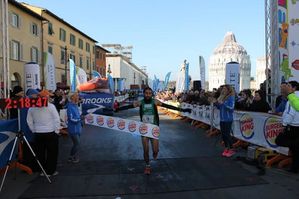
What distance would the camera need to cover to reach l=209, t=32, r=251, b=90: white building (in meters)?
102

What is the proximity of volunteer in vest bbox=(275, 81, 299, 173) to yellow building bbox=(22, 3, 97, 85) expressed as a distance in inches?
1669

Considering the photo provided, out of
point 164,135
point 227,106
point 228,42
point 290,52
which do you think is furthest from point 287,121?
point 228,42

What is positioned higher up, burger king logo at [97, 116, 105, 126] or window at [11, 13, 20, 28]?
window at [11, 13, 20, 28]

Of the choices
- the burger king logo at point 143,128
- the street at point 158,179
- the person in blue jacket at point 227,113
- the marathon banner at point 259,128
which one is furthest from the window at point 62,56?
the burger king logo at point 143,128

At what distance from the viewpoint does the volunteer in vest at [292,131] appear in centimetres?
807

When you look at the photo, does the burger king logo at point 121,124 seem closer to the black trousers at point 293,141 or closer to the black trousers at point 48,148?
the black trousers at point 48,148

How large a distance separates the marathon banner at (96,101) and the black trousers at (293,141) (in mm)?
13682

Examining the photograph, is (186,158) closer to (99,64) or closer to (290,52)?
→ (290,52)

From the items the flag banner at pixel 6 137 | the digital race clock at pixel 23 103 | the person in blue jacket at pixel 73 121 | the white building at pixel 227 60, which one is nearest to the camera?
the digital race clock at pixel 23 103

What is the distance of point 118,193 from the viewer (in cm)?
677

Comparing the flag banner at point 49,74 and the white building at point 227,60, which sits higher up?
the white building at point 227,60

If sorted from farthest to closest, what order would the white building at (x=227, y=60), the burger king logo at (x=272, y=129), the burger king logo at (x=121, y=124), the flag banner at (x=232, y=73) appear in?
the white building at (x=227, y=60) → the flag banner at (x=232, y=73) → the burger king logo at (x=272, y=129) → the burger king logo at (x=121, y=124)

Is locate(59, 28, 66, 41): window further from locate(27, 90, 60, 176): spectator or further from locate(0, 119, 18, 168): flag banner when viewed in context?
locate(27, 90, 60, 176): spectator

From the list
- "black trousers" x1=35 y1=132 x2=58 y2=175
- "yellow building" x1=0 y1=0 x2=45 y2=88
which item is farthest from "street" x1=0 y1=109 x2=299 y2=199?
"yellow building" x1=0 y1=0 x2=45 y2=88
